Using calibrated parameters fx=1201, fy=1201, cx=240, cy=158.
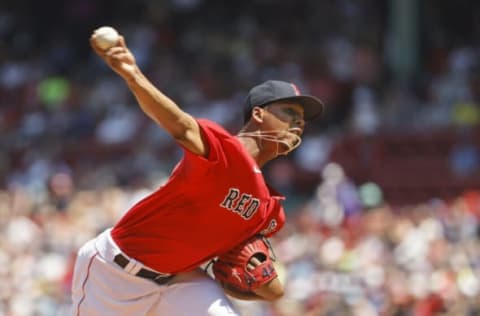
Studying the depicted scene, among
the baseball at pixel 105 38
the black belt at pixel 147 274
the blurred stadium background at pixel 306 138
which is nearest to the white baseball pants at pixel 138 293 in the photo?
the black belt at pixel 147 274

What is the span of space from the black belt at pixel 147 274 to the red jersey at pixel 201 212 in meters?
0.04

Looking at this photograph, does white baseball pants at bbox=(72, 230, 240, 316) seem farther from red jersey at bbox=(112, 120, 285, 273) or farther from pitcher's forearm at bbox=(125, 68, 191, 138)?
pitcher's forearm at bbox=(125, 68, 191, 138)

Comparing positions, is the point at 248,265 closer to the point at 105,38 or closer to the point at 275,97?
the point at 275,97

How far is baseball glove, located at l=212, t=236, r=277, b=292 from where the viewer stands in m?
5.65

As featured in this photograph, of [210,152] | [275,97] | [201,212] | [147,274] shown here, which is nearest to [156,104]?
[210,152]

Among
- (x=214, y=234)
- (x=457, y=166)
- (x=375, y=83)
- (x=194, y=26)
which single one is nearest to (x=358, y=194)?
(x=457, y=166)

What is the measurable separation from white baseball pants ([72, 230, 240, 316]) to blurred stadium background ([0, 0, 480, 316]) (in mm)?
3569

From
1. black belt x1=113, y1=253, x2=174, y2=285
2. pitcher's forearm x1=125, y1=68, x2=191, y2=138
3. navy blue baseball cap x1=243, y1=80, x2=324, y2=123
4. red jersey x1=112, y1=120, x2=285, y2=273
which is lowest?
black belt x1=113, y1=253, x2=174, y2=285

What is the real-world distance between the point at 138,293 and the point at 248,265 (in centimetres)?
54

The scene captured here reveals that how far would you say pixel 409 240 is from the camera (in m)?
11.0

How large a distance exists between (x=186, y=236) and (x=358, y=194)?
9.46 m

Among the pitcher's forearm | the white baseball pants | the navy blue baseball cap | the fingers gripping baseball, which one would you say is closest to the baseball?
the fingers gripping baseball

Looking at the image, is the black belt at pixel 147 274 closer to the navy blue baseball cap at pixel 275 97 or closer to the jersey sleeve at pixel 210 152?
the jersey sleeve at pixel 210 152

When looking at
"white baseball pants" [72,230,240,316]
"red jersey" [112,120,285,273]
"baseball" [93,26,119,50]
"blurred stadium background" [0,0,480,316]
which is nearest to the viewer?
"baseball" [93,26,119,50]
